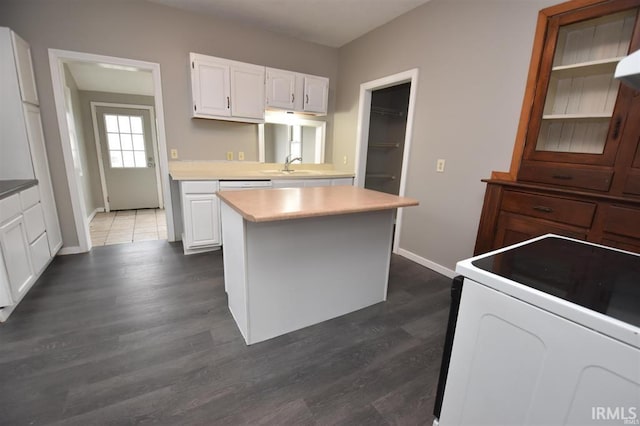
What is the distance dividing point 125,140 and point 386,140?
14.8 feet

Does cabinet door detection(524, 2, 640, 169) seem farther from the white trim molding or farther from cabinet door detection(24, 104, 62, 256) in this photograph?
cabinet door detection(24, 104, 62, 256)

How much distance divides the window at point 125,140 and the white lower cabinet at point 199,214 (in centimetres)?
283

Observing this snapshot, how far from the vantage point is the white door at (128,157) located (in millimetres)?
4641

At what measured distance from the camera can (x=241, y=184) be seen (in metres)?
3.12

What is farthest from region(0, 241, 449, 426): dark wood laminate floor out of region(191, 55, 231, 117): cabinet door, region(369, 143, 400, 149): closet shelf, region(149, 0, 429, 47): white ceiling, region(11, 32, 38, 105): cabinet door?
region(149, 0, 429, 47): white ceiling

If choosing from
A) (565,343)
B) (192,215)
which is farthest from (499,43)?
(192,215)

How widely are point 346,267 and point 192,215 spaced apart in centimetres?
188

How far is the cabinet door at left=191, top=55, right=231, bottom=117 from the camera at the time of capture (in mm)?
2984

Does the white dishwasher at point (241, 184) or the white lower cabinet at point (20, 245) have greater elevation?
the white dishwasher at point (241, 184)

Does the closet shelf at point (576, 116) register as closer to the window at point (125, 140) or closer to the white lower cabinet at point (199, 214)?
the white lower cabinet at point (199, 214)

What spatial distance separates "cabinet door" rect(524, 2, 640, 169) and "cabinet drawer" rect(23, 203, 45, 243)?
12.6 ft

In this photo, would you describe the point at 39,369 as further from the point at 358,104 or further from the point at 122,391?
the point at 358,104

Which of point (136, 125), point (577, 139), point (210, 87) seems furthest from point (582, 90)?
point (136, 125)

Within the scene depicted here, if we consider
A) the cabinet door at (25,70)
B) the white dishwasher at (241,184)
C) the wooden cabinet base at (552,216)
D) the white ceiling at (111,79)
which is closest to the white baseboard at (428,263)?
the wooden cabinet base at (552,216)
